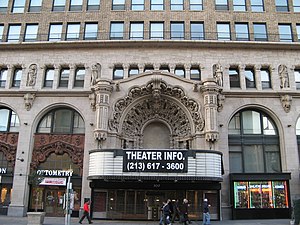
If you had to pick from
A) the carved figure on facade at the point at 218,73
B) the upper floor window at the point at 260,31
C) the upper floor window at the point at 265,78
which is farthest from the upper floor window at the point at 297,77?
the carved figure on facade at the point at 218,73

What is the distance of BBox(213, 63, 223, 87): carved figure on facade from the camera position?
90.3 ft

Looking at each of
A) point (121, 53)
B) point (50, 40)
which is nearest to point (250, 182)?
point (121, 53)

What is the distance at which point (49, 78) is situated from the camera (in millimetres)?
29531

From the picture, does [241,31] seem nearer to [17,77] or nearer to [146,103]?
[146,103]

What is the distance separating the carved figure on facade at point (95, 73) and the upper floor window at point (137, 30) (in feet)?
15.5

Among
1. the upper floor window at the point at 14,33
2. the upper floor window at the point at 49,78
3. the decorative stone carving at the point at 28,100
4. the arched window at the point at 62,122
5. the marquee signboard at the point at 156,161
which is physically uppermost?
the upper floor window at the point at 14,33

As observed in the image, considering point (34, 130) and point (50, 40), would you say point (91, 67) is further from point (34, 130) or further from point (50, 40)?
point (34, 130)

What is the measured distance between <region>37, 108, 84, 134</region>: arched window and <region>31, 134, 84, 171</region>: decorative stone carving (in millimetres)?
699

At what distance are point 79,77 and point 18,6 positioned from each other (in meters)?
11.3

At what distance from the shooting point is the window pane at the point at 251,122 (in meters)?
28.0

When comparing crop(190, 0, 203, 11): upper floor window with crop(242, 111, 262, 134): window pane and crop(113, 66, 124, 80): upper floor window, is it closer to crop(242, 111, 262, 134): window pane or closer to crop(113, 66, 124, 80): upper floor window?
crop(113, 66, 124, 80): upper floor window

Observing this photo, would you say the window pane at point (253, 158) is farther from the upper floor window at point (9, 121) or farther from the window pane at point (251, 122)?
the upper floor window at point (9, 121)

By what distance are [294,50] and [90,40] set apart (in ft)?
67.5

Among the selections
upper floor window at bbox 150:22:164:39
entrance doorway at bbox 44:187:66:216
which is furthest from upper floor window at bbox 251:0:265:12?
entrance doorway at bbox 44:187:66:216
